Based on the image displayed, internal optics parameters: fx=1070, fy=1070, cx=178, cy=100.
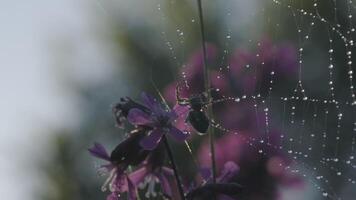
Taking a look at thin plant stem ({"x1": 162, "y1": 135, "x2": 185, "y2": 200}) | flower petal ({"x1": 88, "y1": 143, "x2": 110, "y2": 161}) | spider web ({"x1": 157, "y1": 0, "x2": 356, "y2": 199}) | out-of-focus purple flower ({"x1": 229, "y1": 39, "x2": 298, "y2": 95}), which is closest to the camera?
thin plant stem ({"x1": 162, "y1": 135, "x2": 185, "y2": 200})

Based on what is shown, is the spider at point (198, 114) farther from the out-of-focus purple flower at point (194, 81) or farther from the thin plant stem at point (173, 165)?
the out-of-focus purple flower at point (194, 81)

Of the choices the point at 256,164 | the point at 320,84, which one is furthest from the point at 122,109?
the point at 320,84

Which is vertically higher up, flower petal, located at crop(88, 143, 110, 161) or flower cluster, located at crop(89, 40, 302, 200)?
flower petal, located at crop(88, 143, 110, 161)

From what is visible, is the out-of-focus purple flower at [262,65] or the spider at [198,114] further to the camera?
the out-of-focus purple flower at [262,65]

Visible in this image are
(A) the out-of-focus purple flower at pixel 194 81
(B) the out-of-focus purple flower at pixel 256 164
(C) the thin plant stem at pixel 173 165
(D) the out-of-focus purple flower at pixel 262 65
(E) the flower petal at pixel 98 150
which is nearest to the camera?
(C) the thin plant stem at pixel 173 165

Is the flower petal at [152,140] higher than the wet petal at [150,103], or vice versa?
the wet petal at [150,103]

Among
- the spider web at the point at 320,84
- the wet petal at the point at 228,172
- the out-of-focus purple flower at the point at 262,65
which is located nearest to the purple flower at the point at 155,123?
the wet petal at the point at 228,172

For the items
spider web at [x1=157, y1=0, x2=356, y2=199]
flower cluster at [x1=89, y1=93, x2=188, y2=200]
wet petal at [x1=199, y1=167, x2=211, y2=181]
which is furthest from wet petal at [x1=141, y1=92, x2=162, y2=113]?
spider web at [x1=157, y1=0, x2=356, y2=199]

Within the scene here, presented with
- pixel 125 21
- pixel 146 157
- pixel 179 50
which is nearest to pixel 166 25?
pixel 179 50

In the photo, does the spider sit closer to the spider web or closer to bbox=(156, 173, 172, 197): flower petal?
bbox=(156, 173, 172, 197): flower petal
